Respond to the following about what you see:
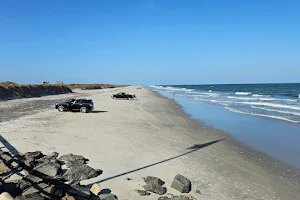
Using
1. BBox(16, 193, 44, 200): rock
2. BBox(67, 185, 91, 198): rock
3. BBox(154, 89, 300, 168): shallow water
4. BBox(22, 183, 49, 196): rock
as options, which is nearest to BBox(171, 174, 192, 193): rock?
BBox(67, 185, 91, 198): rock

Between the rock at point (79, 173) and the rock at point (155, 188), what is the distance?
71.7 inches

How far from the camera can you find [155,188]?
25.5 feet

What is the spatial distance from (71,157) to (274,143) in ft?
37.6

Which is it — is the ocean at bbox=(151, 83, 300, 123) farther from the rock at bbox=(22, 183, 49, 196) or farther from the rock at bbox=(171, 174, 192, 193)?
the rock at bbox=(22, 183, 49, 196)

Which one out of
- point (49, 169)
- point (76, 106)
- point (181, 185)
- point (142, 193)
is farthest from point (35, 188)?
point (76, 106)

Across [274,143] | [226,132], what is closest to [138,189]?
[274,143]

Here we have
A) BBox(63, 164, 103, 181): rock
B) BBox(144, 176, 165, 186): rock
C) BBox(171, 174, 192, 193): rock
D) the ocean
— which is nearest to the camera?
BBox(171, 174, 192, 193): rock

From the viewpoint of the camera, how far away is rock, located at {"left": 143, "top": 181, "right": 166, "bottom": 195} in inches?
303

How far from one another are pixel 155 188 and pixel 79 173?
241 cm

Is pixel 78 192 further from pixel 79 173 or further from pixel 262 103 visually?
pixel 262 103

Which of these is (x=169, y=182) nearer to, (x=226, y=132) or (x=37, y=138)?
(x=37, y=138)

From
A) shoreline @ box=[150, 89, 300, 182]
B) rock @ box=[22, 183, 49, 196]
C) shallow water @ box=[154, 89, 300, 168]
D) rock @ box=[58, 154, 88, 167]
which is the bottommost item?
shallow water @ box=[154, 89, 300, 168]

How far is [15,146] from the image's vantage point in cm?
1217

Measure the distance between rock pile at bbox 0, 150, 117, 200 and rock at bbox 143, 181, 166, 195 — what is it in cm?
121
